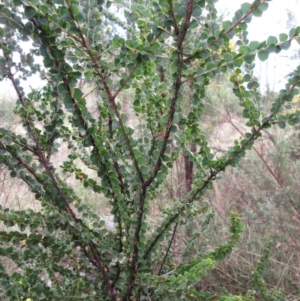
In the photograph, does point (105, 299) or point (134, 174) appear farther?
point (105, 299)

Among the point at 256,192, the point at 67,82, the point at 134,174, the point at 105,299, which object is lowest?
the point at 105,299

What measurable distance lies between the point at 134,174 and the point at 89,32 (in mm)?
390

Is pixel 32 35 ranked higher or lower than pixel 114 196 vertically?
higher

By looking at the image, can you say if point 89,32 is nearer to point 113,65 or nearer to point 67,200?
point 113,65

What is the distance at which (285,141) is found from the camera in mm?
3221

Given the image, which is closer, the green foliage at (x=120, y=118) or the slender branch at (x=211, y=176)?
the green foliage at (x=120, y=118)

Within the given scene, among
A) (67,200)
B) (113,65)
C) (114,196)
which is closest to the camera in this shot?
(113,65)

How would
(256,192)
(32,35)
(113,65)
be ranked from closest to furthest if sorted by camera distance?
(32,35) < (113,65) < (256,192)

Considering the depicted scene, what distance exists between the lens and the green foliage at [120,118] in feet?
2.21

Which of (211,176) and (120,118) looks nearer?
(120,118)

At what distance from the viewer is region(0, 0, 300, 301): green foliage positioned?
2.21 feet

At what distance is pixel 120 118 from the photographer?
32.0 inches

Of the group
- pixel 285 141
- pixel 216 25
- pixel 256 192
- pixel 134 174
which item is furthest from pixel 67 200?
pixel 285 141

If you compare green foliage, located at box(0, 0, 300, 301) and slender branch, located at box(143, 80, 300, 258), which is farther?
slender branch, located at box(143, 80, 300, 258)
